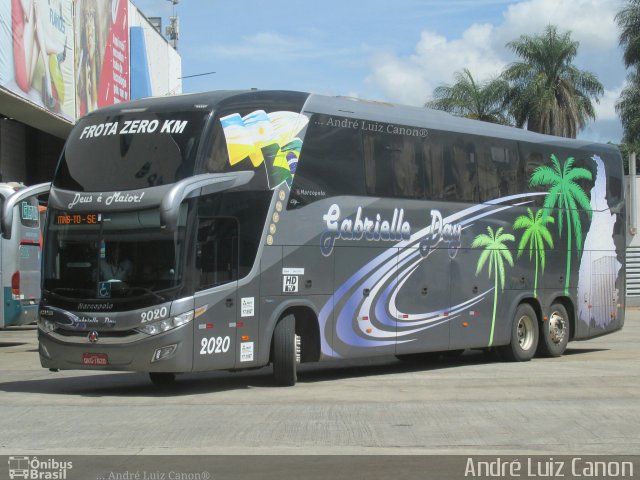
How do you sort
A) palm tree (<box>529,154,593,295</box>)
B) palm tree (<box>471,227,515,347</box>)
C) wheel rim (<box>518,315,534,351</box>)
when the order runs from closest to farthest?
palm tree (<box>471,227,515,347</box>)
wheel rim (<box>518,315,534,351</box>)
palm tree (<box>529,154,593,295</box>)

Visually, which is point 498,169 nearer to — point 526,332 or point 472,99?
point 526,332

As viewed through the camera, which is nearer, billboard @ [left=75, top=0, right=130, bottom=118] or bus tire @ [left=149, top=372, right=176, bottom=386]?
bus tire @ [left=149, top=372, right=176, bottom=386]

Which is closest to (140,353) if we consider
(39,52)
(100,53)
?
(39,52)

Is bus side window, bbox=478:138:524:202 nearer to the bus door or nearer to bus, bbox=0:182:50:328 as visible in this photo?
the bus door

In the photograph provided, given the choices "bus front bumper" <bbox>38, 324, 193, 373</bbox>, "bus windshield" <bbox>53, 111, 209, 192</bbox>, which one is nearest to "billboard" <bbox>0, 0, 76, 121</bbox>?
"bus windshield" <bbox>53, 111, 209, 192</bbox>

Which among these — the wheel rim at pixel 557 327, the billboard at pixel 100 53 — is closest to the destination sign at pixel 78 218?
the wheel rim at pixel 557 327

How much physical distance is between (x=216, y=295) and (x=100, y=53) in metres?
25.9

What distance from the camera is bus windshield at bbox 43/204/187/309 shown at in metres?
12.9

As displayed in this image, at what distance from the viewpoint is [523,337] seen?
18859mm

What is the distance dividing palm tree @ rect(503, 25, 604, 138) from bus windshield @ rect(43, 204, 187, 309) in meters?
39.0
